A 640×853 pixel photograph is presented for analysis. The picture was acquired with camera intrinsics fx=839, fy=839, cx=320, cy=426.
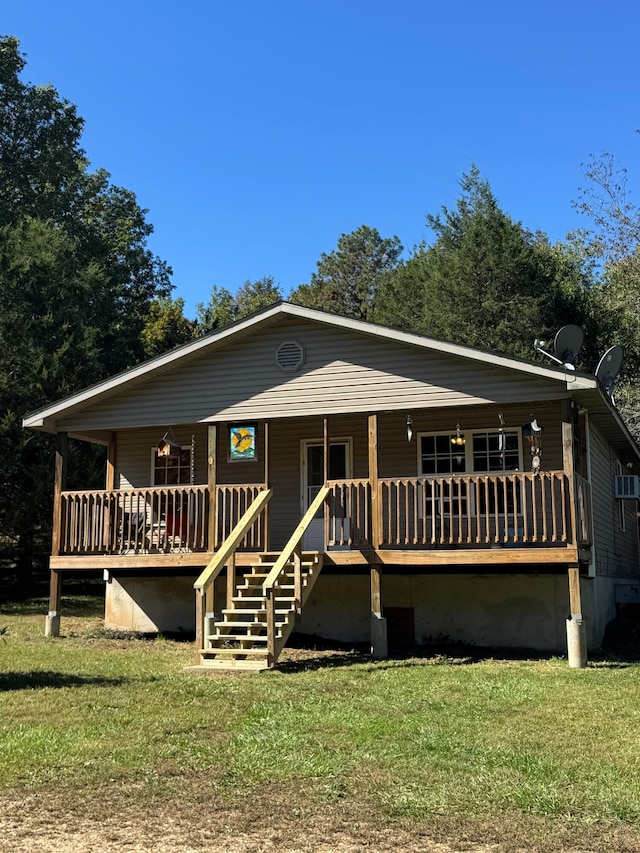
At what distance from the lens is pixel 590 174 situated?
29266 millimetres

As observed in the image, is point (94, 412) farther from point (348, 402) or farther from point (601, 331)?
point (601, 331)

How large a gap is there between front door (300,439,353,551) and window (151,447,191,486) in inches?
92.6

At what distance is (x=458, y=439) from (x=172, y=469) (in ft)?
18.5

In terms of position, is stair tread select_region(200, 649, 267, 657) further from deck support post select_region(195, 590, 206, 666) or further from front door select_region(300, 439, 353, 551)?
front door select_region(300, 439, 353, 551)

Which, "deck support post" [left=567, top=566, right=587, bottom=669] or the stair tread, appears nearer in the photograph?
the stair tread

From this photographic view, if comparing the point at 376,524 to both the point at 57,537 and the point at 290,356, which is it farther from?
the point at 57,537

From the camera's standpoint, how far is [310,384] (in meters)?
13.5

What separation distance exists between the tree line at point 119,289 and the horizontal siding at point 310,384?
7.65m

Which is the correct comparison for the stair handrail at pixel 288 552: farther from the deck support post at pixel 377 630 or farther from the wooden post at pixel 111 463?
the wooden post at pixel 111 463

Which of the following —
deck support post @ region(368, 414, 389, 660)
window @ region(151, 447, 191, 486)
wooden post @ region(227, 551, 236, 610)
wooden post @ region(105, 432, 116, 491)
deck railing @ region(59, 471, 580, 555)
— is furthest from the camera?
window @ region(151, 447, 191, 486)

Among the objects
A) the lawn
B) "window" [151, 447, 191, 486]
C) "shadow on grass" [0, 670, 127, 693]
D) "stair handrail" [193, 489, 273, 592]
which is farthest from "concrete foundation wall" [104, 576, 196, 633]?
"shadow on grass" [0, 670, 127, 693]

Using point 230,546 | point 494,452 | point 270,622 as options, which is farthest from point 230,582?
point 494,452

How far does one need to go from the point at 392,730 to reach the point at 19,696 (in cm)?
382

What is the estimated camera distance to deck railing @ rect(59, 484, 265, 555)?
1362 centimetres
